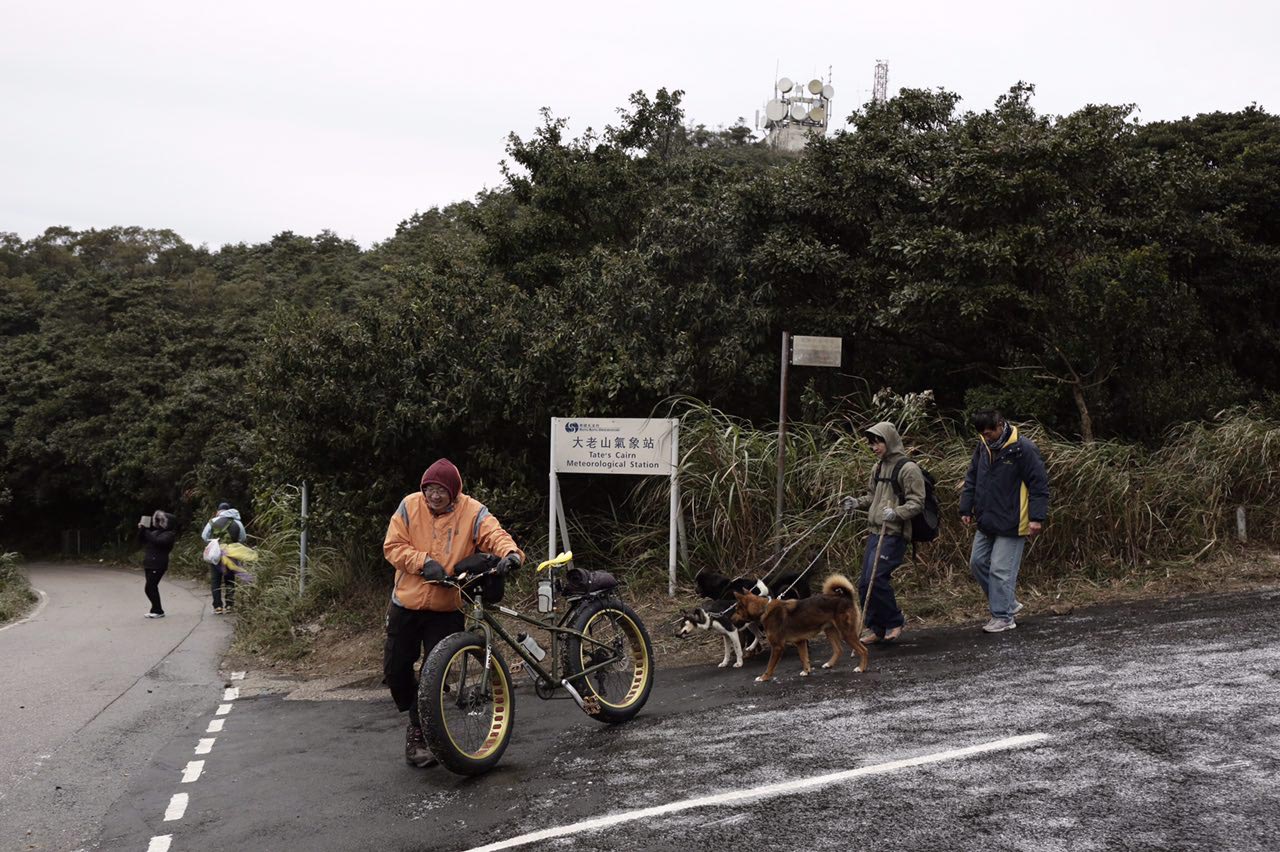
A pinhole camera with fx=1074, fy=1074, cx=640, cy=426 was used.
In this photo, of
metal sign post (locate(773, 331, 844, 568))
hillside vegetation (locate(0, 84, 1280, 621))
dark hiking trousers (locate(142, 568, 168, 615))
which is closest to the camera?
metal sign post (locate(773, 331, 844, 568))

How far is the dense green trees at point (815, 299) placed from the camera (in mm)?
12250

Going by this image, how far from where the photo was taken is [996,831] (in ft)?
14.6

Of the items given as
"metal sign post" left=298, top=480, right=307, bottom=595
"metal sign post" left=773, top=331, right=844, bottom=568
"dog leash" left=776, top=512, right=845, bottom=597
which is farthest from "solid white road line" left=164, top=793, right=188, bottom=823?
"metal sign post" left=298, top=480, right=307, bottom=595

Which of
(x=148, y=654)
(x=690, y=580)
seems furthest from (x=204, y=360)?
(x=690, y=580)

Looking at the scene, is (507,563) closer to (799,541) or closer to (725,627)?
(725,627)

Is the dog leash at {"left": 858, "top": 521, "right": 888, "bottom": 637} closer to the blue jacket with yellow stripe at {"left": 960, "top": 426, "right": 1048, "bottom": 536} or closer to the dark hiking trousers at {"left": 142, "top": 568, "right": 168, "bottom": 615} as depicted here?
the blue jacket with yellow stripe at {"left": 960, "top": 426, "right": 1048, "bottom": 536}

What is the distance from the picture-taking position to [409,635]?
250 inches

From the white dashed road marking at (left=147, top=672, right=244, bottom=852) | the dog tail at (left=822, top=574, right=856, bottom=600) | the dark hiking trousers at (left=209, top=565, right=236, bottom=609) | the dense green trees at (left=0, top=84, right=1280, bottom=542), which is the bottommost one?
the dark hiking trousers at (left=209, top=565, right=236, bottom=609)

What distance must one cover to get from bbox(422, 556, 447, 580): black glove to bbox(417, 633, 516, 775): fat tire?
333mm

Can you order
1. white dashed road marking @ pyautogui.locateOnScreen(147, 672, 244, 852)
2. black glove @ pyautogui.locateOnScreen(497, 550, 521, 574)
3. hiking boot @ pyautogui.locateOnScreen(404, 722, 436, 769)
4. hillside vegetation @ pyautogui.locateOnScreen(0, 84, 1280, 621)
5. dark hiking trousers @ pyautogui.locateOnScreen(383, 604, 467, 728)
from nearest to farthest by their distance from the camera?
white dashed road marking @ pyautogui.locateOnScreen(147, 672, 244, 852) < black glove @ pyautogui.locateOnScreen(497, 550, 521, 574) < hiking boot @ pyautogui.locateOnScreen(404, 722, 436, 769) < dark hiking trousers @ pyautogui.locateOnScreen(383, 604, 467, 728) < hillside vegetation @ pyautogui.locateOnScreen(0, 84, 1280, 621)

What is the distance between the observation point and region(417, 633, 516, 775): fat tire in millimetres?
5555

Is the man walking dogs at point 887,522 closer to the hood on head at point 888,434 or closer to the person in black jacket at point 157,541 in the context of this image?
the hood on head at point 888,434

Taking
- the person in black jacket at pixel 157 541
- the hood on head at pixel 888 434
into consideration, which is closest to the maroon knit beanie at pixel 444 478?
the hood on head at pixel 888 434

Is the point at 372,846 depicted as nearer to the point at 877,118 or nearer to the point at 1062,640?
the point at 1062,640
